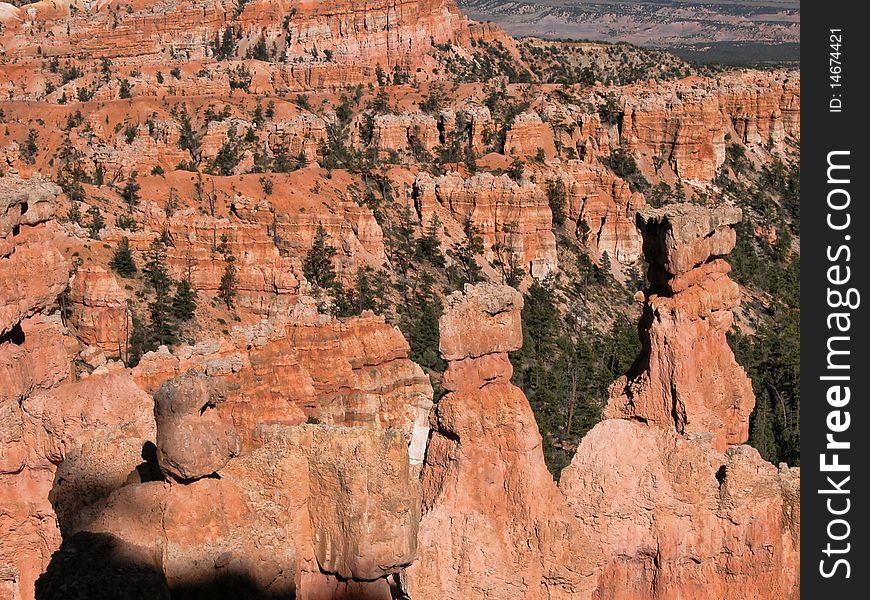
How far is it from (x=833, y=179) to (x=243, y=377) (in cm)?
1623

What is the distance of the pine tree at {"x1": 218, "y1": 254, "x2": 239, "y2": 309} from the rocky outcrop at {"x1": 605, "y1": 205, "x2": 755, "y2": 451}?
107 ft

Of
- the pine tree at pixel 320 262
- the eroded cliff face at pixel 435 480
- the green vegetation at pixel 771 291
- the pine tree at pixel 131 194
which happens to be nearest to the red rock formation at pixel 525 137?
the green vegetation at pixel 771 291

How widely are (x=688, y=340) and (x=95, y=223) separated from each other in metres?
39.5

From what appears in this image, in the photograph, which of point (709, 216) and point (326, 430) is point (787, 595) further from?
point (326, 430)

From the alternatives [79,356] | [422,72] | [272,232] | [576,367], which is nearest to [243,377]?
[79,356]

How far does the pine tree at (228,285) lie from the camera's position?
50.3 meters

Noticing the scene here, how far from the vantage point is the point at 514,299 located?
16.0 meters

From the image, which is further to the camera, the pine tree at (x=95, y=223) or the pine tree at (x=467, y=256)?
the pine tree at (x=467, y=256)

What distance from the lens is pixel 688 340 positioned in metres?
19.2

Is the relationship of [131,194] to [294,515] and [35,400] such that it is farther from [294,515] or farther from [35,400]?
[294,515]

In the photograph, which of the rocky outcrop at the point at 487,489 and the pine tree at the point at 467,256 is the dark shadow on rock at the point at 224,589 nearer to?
the rocky outcrop at the point at 487,489

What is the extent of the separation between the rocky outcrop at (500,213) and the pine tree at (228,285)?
30.1 m

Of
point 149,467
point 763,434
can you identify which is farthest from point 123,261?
point 149,467

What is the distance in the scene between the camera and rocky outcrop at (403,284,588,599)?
15.2 meters
